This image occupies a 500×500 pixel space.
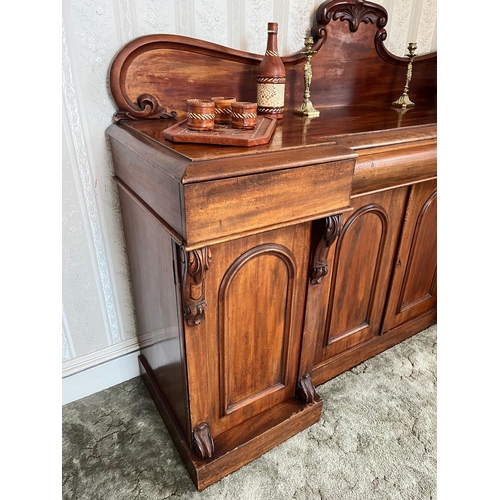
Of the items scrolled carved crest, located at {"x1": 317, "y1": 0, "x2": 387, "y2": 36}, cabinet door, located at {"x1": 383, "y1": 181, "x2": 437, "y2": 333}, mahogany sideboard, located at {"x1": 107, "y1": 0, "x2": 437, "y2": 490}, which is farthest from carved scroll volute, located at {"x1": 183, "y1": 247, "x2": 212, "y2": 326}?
scrolled carved crest, located at {"x1": 317, "y1": 0, "x2": 387, "y2": 36}

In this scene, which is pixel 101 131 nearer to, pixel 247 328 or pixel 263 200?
pixel 263 200

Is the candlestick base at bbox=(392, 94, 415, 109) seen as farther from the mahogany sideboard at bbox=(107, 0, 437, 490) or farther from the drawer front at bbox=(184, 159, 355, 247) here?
the drawer front at bbox=(184, 159, 355, 247)

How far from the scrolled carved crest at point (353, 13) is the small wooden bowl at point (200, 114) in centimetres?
75

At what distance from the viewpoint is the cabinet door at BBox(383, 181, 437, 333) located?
4.72 ft

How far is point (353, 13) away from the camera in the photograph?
146 centimetres

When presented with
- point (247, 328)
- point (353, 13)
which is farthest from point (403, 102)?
point (247, 328)

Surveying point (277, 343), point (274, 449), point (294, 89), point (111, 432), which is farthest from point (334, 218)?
point (111, 432)

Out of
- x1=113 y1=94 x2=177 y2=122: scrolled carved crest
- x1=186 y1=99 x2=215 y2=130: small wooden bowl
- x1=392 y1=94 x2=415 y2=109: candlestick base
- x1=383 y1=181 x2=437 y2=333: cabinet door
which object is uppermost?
x1=186 y1=99 x2=215 y2=130: small wooden bowl

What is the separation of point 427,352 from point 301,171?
1.27m

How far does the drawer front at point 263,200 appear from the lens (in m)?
0.77

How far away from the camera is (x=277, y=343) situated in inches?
46.6

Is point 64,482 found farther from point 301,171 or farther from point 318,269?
point 301,171

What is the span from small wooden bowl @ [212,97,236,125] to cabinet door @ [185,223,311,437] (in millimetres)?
334

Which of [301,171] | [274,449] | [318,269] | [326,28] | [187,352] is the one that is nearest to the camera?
[301,171]
